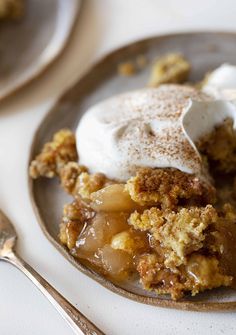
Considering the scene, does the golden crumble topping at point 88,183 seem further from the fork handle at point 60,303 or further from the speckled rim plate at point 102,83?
the fork handle at point 60,303

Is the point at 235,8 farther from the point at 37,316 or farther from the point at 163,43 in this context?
the point at 37,316

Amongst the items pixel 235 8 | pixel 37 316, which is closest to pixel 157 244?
pixel 37 316

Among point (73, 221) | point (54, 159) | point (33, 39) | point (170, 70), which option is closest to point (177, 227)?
point (73, 221)

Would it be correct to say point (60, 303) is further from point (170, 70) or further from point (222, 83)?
point (170, 70)

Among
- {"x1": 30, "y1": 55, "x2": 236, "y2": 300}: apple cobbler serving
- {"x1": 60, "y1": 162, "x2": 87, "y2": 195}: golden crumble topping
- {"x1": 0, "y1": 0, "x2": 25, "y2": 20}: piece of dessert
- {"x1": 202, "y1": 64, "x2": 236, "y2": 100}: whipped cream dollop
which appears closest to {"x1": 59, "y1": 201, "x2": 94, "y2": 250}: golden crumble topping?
{"x1": 30, "y1": 55, "x2": 236, "y2": 300}: apple cobbler serving

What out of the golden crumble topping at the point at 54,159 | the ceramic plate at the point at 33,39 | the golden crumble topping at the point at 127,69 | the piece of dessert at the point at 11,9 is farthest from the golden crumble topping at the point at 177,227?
the piece of dessert at the point at 11,9
